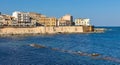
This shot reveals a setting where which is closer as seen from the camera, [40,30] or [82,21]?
[40,30]

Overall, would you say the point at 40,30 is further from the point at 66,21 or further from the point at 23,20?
the point at 66,21

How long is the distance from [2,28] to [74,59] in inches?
3260

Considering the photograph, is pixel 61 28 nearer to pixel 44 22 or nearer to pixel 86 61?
pixel 44 22

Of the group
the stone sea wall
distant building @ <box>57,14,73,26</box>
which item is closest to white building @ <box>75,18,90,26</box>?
distant building @ <box>57,14,73,26</box>

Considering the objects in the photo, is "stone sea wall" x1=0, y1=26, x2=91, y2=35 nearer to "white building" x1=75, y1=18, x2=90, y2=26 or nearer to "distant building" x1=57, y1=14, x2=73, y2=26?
"distant building" x1=57, y1=14, x2=73, y2=26

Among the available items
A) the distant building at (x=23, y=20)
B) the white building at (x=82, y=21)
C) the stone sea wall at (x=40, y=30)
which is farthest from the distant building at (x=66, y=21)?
the stone sea wall at (x=40, y=30)

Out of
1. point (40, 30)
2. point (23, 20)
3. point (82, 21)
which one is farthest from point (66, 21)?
point (40, 30)

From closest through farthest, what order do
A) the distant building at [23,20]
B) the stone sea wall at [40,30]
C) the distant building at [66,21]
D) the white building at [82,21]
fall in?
1. the stone sea wall at [40,30]
2. the distant building at [23,20]
3. the distant building at [66,21]
4. the white building at [82,21]

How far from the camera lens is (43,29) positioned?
141125 mm

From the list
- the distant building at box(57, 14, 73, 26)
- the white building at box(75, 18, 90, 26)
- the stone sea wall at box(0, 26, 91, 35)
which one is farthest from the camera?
the white building at box(75, 18, 90, 26)

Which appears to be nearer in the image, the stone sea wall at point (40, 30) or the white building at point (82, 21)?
the stone sea wall at point (40, 30)

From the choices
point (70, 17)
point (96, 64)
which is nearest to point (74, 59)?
point (96, 64)

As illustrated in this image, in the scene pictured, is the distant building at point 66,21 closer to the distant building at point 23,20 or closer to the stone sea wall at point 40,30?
the distant building at point 23,20

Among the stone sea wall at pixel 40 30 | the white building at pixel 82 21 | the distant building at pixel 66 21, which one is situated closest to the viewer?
the stone sea wall at pixel 40 30
